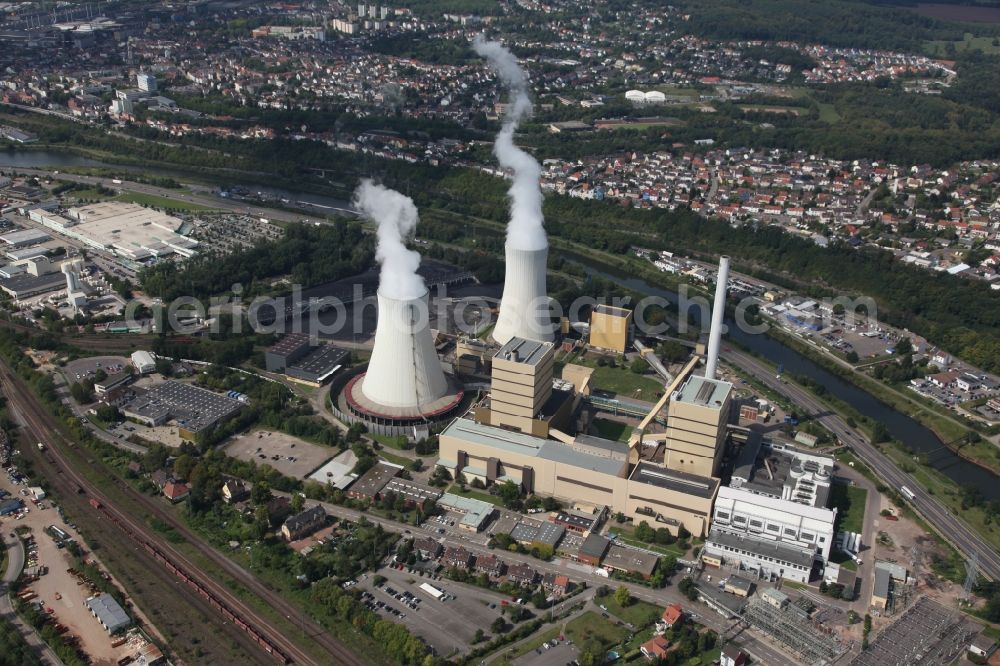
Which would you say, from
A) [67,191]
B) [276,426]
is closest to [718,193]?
[276,426]

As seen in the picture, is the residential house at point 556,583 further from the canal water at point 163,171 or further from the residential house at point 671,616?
the canal water at point 163,171

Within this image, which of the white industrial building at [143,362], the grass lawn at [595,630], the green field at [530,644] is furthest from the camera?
the white industrial building at [143,362]

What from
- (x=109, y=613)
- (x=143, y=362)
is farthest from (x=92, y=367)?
(x=109, y=613)

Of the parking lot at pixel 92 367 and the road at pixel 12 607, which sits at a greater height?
the parking lot at pixel 92 367

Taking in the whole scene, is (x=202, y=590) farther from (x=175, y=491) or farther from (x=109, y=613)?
(x=175, y=491)

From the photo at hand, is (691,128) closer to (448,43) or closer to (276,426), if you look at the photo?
(448,43)

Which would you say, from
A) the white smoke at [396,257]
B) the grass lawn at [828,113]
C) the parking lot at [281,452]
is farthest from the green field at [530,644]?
the grass lawn at [828,113]
